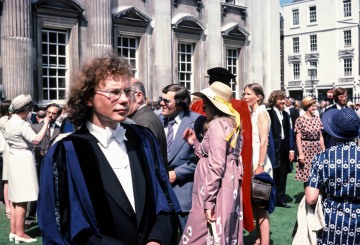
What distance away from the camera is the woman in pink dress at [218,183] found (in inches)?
175

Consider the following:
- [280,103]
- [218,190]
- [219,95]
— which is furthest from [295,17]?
[218,190]

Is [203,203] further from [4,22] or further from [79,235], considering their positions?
[4,22]

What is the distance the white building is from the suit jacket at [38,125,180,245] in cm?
4961

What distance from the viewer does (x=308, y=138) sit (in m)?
8.94

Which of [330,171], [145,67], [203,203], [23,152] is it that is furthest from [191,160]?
[145,67]

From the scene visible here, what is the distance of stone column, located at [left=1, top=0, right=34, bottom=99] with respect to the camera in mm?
14539

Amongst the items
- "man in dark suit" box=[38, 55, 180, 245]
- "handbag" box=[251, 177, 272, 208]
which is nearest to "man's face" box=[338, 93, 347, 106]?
"handbag" box=[251, 177, 272, 208]

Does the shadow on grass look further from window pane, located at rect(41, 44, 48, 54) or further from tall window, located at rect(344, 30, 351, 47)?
tall window, located at rect(344, 30, 351, 47)

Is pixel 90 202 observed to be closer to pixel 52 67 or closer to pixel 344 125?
pixel 344 125

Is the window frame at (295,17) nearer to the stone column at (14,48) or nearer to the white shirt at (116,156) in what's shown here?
the stone column at (14,48)

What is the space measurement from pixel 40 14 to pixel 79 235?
47.5 ft

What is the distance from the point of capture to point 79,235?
2.39m

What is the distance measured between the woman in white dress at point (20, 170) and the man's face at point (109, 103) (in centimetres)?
424

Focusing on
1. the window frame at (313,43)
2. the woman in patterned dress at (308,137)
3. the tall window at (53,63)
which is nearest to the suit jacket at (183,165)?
the woman in patterned dress at (308,137)
